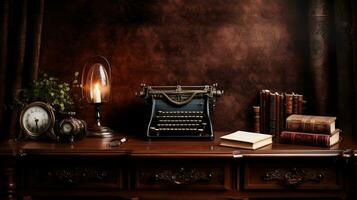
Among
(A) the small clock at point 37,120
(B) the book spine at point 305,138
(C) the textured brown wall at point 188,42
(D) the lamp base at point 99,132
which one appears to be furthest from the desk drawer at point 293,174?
(A) the small clock at point 37,120

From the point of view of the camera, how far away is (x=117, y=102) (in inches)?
125

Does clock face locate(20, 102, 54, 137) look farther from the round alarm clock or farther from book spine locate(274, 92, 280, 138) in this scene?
book spine locate(274, 92, 280, 138)

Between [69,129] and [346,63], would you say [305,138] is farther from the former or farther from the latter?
[69,129]

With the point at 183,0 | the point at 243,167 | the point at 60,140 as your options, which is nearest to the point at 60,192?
the point at 60,140

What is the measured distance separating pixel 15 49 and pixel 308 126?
6.19 ft

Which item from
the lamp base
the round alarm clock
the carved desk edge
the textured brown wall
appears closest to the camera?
the carved desk edge

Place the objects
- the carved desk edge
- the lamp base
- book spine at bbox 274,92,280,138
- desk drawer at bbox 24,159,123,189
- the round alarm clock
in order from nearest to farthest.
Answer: the carved desk edge < desk drawer at bbox 24,159,123,189 < the round alarm clock < the lamp base < book spine at bbox 274,92,280,138

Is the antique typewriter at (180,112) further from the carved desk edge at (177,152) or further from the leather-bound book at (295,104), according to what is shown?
the leather-bound book at (295,104)

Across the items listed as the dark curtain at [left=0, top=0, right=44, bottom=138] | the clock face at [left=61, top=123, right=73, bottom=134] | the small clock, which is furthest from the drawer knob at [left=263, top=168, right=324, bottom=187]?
the dark curtain at [left=0, top=0, right=44, bottom=138]

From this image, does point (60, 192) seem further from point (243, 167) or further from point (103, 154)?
point (243, 167)

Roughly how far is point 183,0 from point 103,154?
49.9 inches

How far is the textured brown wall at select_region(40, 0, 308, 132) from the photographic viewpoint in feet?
10.2

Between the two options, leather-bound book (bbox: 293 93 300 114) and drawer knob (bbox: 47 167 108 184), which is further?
leather-bound book (bbox: 293 93 300 114)

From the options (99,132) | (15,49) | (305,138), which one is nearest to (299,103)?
(305,138)
